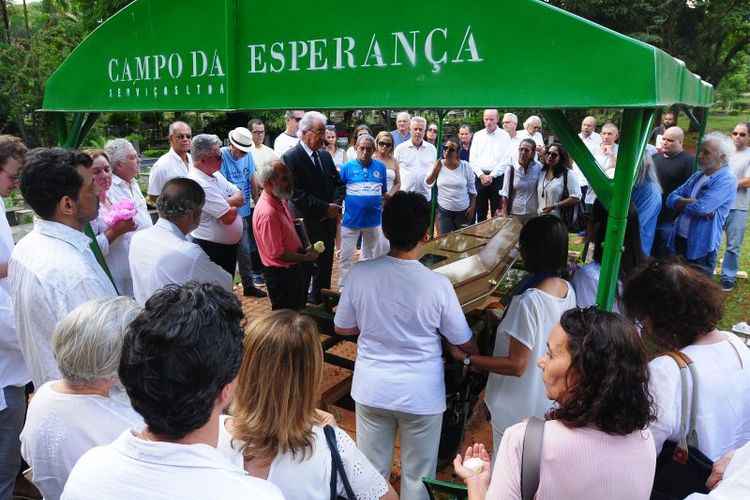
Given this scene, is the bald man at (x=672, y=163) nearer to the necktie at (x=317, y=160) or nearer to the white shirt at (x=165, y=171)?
the necktie at (x=317, y=160)

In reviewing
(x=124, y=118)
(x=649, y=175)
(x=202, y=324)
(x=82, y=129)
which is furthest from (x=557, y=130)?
(x=124, y=118)

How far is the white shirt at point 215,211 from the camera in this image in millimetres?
3992

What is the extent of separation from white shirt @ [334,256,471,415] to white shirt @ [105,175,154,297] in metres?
1.90

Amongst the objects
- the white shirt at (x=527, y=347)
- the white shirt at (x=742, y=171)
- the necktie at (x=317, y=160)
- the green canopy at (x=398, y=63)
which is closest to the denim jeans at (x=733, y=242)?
the white shirt at (x=742, y=171)

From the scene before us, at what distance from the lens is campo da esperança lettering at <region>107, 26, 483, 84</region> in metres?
1.78

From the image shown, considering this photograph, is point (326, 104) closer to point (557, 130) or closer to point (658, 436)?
point (557, 130)

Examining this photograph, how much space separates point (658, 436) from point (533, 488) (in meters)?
0.54

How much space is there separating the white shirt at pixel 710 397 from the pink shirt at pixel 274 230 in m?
2.44

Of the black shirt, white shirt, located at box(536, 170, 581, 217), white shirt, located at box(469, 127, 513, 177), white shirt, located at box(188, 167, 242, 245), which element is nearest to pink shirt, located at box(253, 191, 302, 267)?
white shirt, located at box(188, 167, 242, 245)

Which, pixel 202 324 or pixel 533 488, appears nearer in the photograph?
pixel 202 324

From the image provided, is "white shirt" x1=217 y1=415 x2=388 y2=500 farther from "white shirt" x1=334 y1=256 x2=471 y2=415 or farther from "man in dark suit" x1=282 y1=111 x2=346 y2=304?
"man in dark suit" x1=282 y1=111 x2=346 y2=304

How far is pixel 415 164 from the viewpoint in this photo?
22.3 feet

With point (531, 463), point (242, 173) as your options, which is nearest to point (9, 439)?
point (531, 463)

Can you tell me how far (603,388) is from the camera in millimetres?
1285
